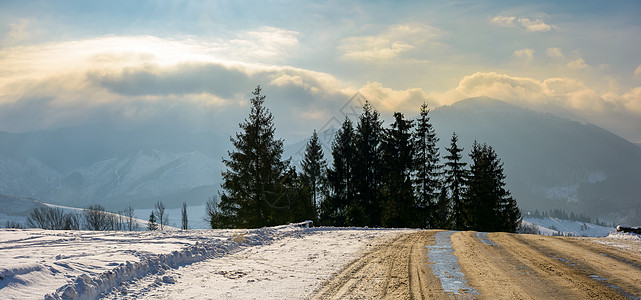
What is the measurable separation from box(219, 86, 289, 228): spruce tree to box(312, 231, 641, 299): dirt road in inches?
877

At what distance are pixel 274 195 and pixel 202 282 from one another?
86.5ft

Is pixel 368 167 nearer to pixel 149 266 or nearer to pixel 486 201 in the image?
pixel 486 201

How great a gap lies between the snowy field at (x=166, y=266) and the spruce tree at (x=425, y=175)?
1066 inches

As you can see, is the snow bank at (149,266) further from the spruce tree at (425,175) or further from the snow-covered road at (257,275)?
the spruce tree at (425,175)

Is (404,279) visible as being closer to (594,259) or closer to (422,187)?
(594,259)

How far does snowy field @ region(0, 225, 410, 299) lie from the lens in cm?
688

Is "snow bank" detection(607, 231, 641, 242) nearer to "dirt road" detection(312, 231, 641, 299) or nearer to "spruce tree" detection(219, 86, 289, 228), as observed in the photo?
"dirt road" detection(312, 231, 641, 299)

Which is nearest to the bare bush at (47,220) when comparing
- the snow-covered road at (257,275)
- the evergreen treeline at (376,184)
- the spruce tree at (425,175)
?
the evergreen treeline at (376,184)

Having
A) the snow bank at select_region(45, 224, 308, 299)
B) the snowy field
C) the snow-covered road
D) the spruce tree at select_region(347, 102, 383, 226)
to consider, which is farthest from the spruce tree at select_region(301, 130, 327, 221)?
the snow-covered road

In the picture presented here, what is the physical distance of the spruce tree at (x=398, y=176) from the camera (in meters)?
37.3

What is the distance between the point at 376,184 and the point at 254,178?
13.3 meters

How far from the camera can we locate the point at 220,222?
3628 cm

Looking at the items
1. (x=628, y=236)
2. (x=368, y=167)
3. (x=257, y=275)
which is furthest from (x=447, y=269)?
(x=368, y=167)

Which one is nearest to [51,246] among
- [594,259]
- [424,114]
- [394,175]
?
[594,259]
